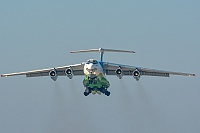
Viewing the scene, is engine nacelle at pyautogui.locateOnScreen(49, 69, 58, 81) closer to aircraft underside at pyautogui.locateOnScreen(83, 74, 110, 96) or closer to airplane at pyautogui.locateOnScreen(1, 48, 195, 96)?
airplane at pyautogui.locateOnScreen(1, 48, 195, 96)

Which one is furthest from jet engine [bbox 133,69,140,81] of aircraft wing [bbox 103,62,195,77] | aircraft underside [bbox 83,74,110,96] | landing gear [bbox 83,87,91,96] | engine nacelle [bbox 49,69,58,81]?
engine nacelle [bbox 49,69,58,81]

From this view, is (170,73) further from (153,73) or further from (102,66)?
(102,66)

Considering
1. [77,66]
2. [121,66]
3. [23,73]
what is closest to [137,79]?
[121,66]

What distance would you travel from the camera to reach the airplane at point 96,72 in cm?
6488

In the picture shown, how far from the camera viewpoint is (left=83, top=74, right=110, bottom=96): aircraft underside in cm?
6488

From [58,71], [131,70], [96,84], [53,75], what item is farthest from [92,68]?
[131,70]

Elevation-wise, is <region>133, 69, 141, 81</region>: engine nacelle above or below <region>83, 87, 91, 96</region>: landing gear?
above

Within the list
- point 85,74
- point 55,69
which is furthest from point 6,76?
point 85,74

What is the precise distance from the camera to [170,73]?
228 ft

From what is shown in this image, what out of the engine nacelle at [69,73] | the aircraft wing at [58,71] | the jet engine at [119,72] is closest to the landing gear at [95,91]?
the jet engine at [119,72]

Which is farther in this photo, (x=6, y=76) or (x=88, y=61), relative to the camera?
(x=6, y=76)

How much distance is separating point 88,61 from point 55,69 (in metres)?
4.81

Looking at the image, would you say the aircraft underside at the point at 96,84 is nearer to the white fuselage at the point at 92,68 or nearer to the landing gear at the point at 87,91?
the landing gear at the point at 87,91

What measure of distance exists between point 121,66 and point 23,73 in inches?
462
